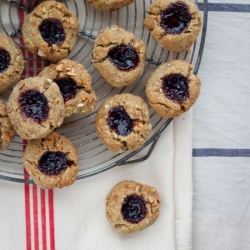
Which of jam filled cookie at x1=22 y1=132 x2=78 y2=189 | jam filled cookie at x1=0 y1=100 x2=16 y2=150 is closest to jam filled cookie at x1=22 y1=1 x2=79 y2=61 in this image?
jam filled cookie at x1=0 y1=100 x2=16 y2=150

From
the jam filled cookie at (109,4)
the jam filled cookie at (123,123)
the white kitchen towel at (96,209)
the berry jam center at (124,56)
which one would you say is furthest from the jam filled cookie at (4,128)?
the jam filled cookie at (109,4)

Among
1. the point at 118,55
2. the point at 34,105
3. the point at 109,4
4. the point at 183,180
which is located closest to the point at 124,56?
the point at 118,55

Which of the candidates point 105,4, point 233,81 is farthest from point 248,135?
point 105,4

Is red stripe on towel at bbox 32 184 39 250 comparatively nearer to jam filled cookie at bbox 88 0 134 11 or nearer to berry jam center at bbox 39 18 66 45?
berry jam center at bbox 39 18 66 45

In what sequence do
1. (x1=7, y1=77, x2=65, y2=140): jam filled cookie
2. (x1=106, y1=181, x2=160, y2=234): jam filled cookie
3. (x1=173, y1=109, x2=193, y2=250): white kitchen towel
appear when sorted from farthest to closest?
(x1=173, y1=109, x2=193, y2=250): white kitchen towel
(x1=106, y1=181, x2=160, y2=234): jam filled cookie
(x1=7, y1=77, x2=65, y2=140): jam filled cookie

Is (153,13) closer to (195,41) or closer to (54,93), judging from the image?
(195,41)

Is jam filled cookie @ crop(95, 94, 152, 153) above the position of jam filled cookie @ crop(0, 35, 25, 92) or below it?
below
